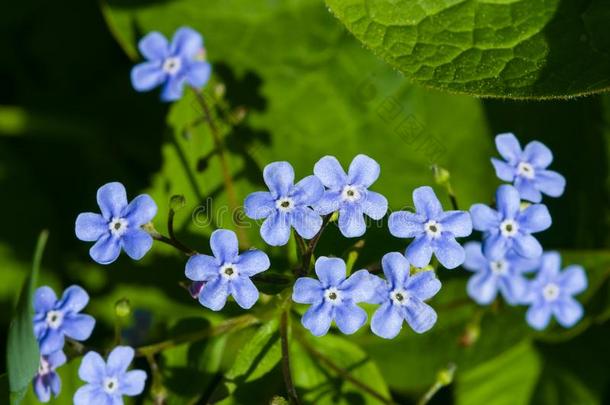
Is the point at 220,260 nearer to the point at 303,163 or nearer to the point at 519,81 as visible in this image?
the point at 519,81

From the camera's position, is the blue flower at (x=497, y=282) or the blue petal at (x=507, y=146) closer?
the blue petal at (x=507, y=146)

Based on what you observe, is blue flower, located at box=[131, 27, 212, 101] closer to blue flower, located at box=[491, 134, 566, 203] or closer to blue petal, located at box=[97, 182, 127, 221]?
blue petal, located at box=[97, 182, 127, 221]

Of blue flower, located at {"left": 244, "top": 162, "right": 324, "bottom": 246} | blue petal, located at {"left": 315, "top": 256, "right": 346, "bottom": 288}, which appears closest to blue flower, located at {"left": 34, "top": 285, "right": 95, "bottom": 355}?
blue flower, located at {"left": 244, "top": 162, "right": 324, "bottom": 246}

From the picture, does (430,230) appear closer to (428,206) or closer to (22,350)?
(428,206)

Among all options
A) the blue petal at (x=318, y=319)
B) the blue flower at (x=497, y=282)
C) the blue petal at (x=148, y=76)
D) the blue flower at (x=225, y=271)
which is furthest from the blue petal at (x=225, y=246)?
the blue flower at (x=497, y=282)

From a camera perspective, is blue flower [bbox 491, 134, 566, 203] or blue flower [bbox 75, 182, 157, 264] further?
blue flower [bbox 491, 134, 566, 203]

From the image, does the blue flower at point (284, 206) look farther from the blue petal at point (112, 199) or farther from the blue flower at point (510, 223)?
the blue flower at point (510, 223)

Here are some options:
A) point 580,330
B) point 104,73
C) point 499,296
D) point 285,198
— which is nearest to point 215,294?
point 285,198

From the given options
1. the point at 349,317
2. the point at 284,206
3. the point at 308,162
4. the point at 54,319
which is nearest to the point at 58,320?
the point at 54,319
